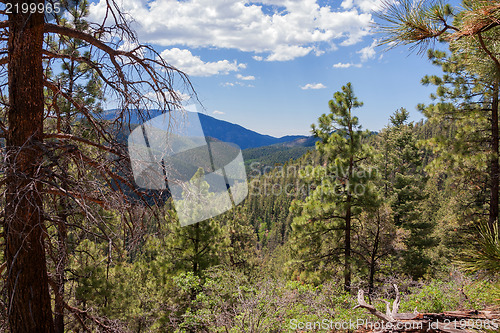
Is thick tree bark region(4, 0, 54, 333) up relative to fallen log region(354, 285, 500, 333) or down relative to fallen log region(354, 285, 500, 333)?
up

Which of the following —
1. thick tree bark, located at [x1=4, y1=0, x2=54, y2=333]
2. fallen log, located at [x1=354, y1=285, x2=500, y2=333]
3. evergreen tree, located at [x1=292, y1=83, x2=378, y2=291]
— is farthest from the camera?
evergreen tree, located at [x1=292, y1=83, x2=378, y2=291]

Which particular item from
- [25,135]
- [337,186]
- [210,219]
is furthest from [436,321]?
[210,219]

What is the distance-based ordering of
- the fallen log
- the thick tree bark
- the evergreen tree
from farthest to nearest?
the evergreen tree → the fallen log → the thick tree bark

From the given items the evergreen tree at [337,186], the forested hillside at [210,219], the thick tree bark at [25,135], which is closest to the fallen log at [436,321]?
the forested hillside at [210,219]

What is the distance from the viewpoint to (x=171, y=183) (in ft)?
10.6

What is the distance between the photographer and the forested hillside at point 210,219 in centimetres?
264

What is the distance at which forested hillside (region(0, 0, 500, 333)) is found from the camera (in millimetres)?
2641

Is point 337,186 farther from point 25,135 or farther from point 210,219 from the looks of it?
point 25,135

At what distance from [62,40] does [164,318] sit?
10789 millimetres

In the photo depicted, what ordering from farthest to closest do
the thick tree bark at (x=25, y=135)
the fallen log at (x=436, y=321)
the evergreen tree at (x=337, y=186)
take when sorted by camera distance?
1. the evergreen tree at (x=337, y=186)
2. the fallen log at (x=436, y=321)
3. the thick tree bark at (x=25, y=135)

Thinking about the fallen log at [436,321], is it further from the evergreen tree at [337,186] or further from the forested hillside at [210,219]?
the evergreen tree at [337,186]

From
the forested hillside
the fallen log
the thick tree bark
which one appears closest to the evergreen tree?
the forested hillside

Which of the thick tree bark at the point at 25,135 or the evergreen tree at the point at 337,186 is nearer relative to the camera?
the thick tree bark at the point at 25,135

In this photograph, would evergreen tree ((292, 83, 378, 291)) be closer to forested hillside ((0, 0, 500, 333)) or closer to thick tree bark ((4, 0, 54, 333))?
forested hillside ((0, 0, 500, 333))
